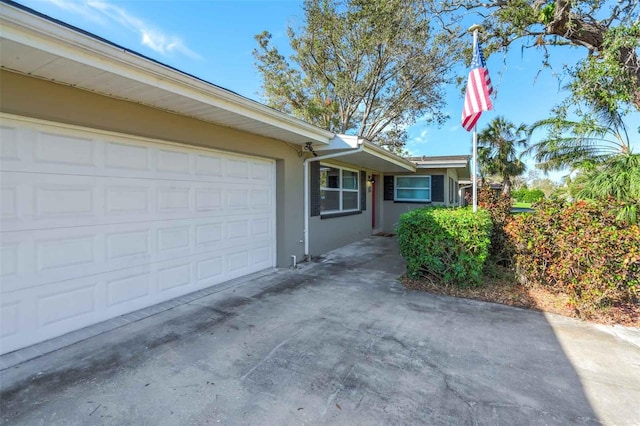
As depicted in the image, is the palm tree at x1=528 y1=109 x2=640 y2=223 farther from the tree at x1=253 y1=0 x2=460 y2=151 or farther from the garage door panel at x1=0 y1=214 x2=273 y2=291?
the garage door panel at x1=0 y1=214 x2=273 y2=291

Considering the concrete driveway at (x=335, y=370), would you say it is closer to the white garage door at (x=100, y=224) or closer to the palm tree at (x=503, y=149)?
the white garage door at (x=100, y=224)

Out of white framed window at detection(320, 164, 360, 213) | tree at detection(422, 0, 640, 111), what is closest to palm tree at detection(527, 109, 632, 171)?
tree at detection(422, 0, 640, 111)

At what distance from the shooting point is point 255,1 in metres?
10.1

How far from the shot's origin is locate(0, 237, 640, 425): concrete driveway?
6.96 feet

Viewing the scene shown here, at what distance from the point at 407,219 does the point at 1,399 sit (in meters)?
4.94

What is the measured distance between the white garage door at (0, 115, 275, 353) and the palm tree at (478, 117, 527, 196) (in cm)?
1805

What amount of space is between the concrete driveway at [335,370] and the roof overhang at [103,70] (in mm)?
2586

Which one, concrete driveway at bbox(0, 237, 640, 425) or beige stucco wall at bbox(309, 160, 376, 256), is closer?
concrete driveway at bbox(0, 237, 640, 425)

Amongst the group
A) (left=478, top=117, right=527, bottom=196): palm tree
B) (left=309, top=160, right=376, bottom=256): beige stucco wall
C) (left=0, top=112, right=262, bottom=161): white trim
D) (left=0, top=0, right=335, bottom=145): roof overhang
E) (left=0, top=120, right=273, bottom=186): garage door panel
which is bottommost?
(left=309, top=160, right=376, bottom=256): beige stucco wall

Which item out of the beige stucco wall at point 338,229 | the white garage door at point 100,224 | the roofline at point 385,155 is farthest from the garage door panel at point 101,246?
the roofline at point 385,155

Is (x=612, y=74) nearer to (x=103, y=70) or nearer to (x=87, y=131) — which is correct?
(x=103, y=70)

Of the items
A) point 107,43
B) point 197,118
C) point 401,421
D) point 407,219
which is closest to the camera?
point 401,421

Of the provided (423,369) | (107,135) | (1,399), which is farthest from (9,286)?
(423,369)

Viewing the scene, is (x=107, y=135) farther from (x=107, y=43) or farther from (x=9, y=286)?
(x=9, y=286)
